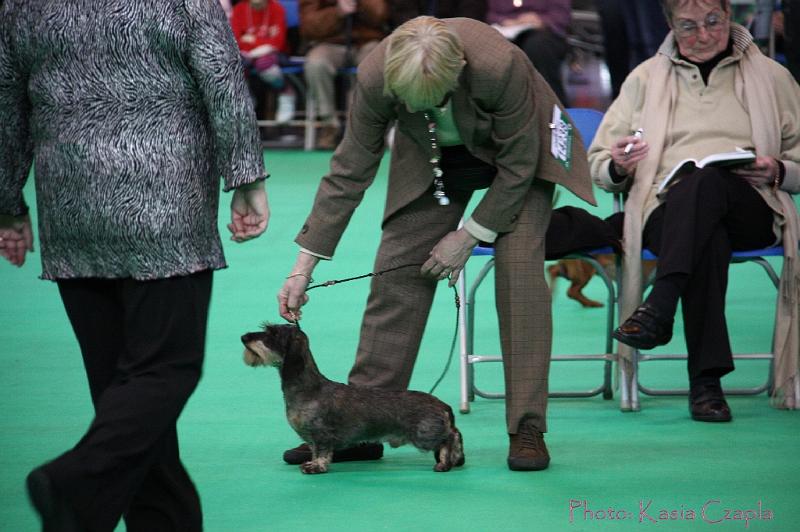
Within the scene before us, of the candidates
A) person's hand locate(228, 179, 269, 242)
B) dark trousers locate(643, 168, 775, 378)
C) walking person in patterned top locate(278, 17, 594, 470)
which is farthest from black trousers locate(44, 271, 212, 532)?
dark trousers locate(643, 168, 775, 378)

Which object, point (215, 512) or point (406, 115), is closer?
point (215, 512)

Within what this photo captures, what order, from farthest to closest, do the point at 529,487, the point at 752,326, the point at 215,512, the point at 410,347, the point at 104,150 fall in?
1. the point at 752,326
2. the point at 410,347
3. the point at 529,487
4. the point at 215,512
5. the point at 104,150

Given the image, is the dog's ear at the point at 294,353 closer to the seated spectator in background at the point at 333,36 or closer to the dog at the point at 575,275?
the dog at the point at 575,275

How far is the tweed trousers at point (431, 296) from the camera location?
12.6 ft

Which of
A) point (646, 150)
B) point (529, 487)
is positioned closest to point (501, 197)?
point (529, 487)

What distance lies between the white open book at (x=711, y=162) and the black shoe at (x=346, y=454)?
4.68 ft

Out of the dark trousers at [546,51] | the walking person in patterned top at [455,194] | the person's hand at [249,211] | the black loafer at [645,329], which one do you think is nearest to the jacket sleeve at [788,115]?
the black loafer at [645,329]

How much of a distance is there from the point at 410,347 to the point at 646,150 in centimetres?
126

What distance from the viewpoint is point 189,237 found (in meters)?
2.69

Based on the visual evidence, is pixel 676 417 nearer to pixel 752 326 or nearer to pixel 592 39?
pixel 752 326

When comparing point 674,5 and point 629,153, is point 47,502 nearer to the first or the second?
point 629,153

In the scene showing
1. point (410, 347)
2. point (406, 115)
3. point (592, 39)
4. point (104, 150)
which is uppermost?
point (104, 150)

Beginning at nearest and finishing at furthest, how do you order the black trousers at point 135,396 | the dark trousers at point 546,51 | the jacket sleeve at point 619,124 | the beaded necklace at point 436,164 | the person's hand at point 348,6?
the black trousers at point 135,396 < the beaded necklace at point 436,164 < the jacket sleeve at point 619,124 < the dark trousers at point 546,51 < the person's hand at point 348,6

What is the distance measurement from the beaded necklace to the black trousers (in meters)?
1.08
